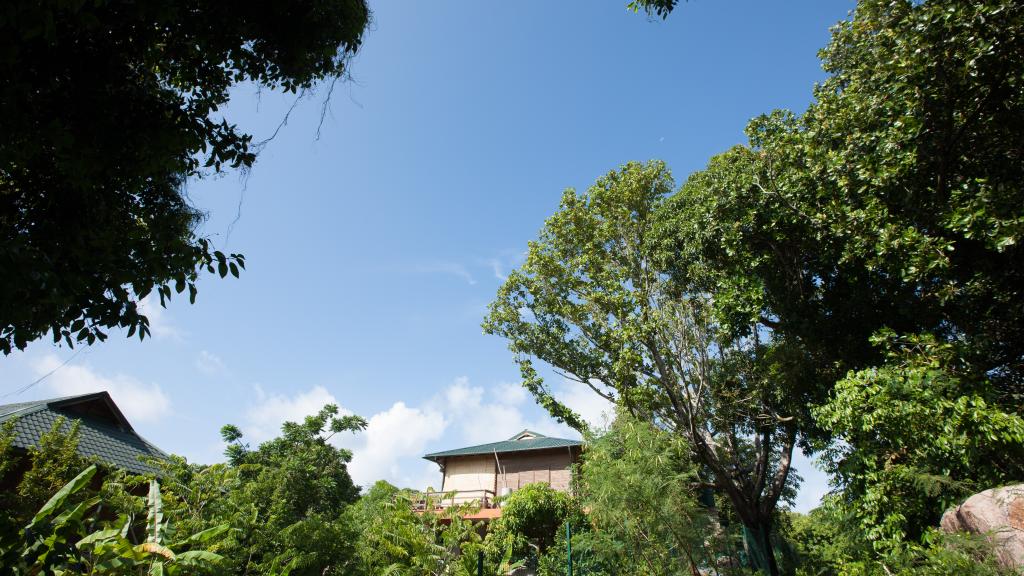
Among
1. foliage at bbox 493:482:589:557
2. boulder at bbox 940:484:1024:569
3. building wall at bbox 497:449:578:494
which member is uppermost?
building wall at bbox 497:449:578:494

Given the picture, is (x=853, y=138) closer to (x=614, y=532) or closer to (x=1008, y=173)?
(x=1008, y=173)

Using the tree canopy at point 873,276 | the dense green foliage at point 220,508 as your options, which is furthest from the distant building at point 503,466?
the dense green foliage at point 220,508

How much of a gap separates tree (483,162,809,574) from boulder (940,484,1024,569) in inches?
200

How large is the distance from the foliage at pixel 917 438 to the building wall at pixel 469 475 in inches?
737

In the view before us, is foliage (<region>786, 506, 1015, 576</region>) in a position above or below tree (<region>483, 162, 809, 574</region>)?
below

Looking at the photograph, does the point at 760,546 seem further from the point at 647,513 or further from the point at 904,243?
the point at 904,243

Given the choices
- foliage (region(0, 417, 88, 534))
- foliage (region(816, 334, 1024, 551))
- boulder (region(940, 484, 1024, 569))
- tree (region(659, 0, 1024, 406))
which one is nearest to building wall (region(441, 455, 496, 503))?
foliage (region(0, 417, 88, 534))

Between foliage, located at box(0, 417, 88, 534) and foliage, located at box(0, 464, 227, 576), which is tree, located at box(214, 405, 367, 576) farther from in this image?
foliage, located at box(0, 417, 88, 534)

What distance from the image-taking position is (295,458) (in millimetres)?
14500

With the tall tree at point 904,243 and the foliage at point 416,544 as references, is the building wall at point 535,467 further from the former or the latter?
the tall tree at point 904,243

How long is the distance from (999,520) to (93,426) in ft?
73.0

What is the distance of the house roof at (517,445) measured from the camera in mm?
23928

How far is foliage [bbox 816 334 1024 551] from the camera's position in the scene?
636cm

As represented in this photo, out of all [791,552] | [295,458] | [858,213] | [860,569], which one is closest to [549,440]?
[791,552]
